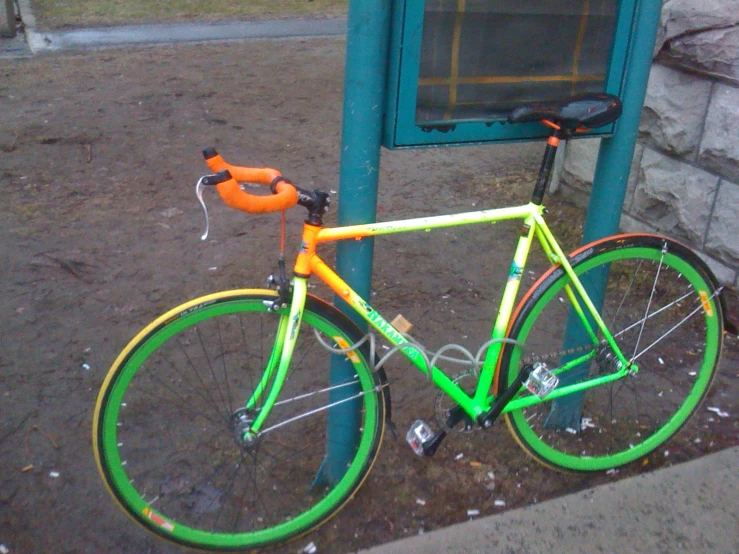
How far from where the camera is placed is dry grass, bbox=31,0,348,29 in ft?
34.3

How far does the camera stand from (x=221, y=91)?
739cm

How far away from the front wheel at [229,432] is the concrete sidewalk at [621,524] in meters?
0.41

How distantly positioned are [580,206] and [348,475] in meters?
3.05

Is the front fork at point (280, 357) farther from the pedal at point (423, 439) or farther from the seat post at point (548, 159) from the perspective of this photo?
the seat post at point (548, 159)

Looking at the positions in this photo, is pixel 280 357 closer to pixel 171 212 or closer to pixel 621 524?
pixel 621 524

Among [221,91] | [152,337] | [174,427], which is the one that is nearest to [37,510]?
[174,427]

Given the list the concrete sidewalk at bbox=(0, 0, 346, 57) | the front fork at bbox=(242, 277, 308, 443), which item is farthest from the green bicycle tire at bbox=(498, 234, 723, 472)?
the concrete sidewalk at bbox=(0, 0, 346, 57)

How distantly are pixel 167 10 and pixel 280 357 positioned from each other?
1010 cm

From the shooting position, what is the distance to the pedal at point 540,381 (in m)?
2.53

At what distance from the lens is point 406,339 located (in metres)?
2.43

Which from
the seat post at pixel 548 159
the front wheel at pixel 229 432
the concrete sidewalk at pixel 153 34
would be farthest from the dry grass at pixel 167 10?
the seat post at pixel 548 159

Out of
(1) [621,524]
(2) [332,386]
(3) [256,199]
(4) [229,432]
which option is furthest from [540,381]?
(4) [229,432]

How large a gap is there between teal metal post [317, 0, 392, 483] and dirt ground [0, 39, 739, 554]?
541mm

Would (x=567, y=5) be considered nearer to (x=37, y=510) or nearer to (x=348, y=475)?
(x=348, y=475)
